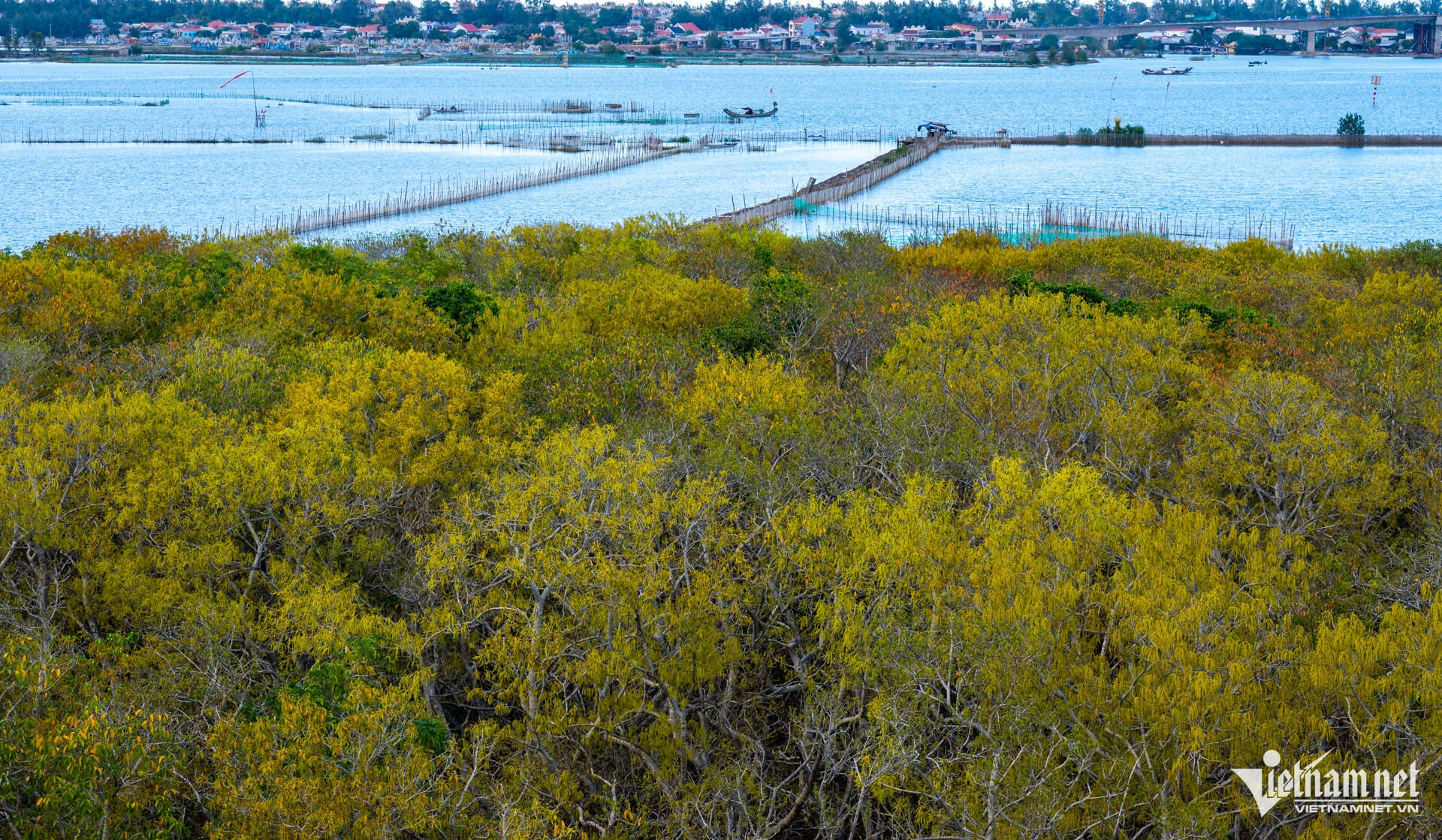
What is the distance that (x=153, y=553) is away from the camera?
1750 cm

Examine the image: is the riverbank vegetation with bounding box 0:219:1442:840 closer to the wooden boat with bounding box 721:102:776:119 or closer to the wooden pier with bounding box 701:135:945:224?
the wooden pier with bounding box 701:135:945:224

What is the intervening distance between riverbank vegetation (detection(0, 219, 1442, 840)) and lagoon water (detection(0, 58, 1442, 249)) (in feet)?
149

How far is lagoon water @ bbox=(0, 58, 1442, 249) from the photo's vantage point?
73.2m

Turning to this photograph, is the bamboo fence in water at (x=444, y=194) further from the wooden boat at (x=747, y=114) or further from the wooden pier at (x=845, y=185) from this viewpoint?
the wooden boat at (x=747, y=114)

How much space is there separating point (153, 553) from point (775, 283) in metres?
16.7

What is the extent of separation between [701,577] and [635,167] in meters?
84.4

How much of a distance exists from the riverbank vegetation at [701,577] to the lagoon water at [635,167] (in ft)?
149

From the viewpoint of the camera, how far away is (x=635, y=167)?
96.9 m

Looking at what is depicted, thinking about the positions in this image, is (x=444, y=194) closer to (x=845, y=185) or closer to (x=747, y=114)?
(x=845, y=185)

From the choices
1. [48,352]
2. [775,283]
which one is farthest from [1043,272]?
[48,352]

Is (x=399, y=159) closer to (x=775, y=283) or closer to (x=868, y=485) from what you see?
(x=775, y=283)

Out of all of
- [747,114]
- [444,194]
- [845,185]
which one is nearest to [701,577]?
[444,194]

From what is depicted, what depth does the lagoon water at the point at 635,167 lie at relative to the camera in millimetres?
73188

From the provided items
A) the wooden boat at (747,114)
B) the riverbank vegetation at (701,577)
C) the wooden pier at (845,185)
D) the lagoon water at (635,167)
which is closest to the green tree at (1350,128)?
the lagoon water at (635,167)
